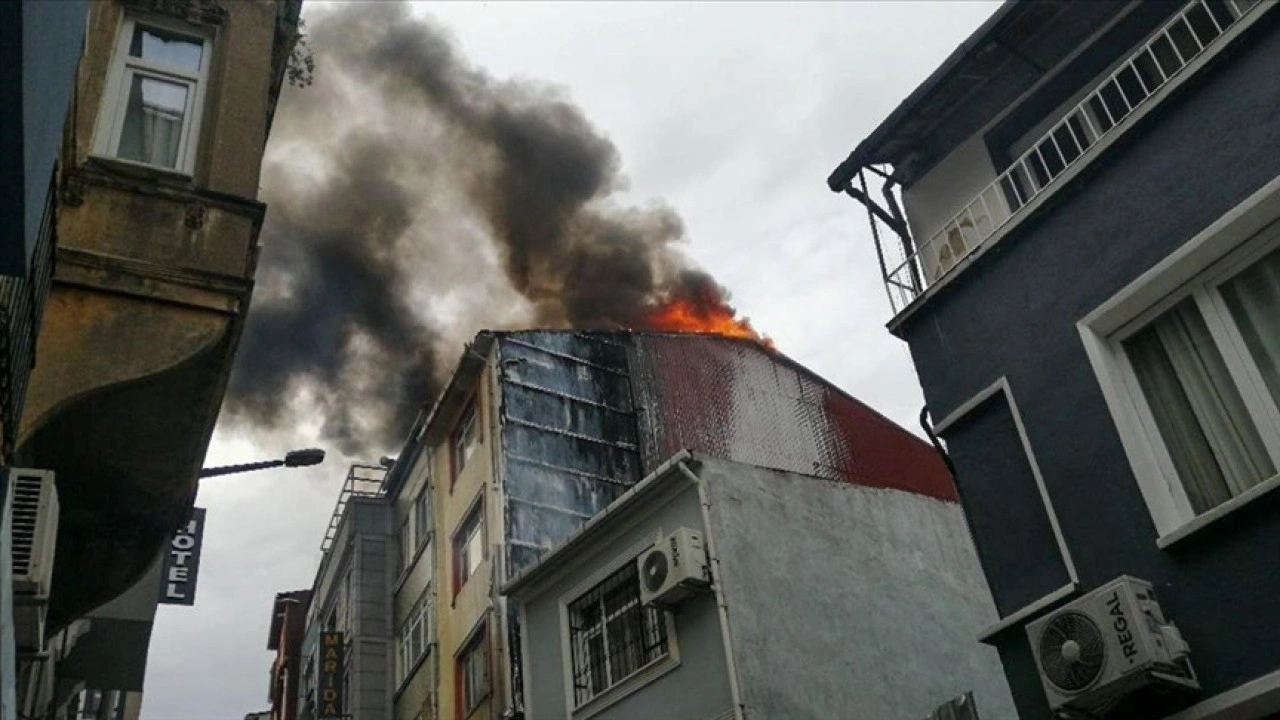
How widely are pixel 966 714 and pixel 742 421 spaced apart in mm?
14126

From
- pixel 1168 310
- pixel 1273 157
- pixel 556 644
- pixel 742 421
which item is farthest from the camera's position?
pixel 742 421

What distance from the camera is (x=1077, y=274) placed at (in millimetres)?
8797

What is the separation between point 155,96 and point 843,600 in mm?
10756

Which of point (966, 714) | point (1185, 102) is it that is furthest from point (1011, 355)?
point (966, 714)

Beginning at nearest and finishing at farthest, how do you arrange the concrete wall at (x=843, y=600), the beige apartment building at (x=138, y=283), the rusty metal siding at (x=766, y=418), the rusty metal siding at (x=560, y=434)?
the beige apartment building at (x=138, y=283) → the concrete wall at (x=843, y=600) → the rusty metal siding at (x=560, y=434) → the rusty metal siding at (x=766, y=418)

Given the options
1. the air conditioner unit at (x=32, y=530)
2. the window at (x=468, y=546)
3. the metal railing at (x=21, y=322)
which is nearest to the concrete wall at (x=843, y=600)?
the window at (x=468, y=546)

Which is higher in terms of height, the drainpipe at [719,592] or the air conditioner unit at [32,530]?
the drainpipe at [719,592]

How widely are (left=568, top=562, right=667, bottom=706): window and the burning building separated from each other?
2.85 meters

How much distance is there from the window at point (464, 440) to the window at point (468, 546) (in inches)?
53.8

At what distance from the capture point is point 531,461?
22516 mm

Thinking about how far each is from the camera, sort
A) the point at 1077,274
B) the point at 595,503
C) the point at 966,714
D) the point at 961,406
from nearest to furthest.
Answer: the point at 1077,274 < the point at 961,406 < the point at 966,714 < the point at 595,503

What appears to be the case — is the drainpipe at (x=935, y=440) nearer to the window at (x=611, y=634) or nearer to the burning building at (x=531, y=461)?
the window at (x=611, y=634)

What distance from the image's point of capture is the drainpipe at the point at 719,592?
13.8m

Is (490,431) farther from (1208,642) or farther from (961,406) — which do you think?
(1208,642)
